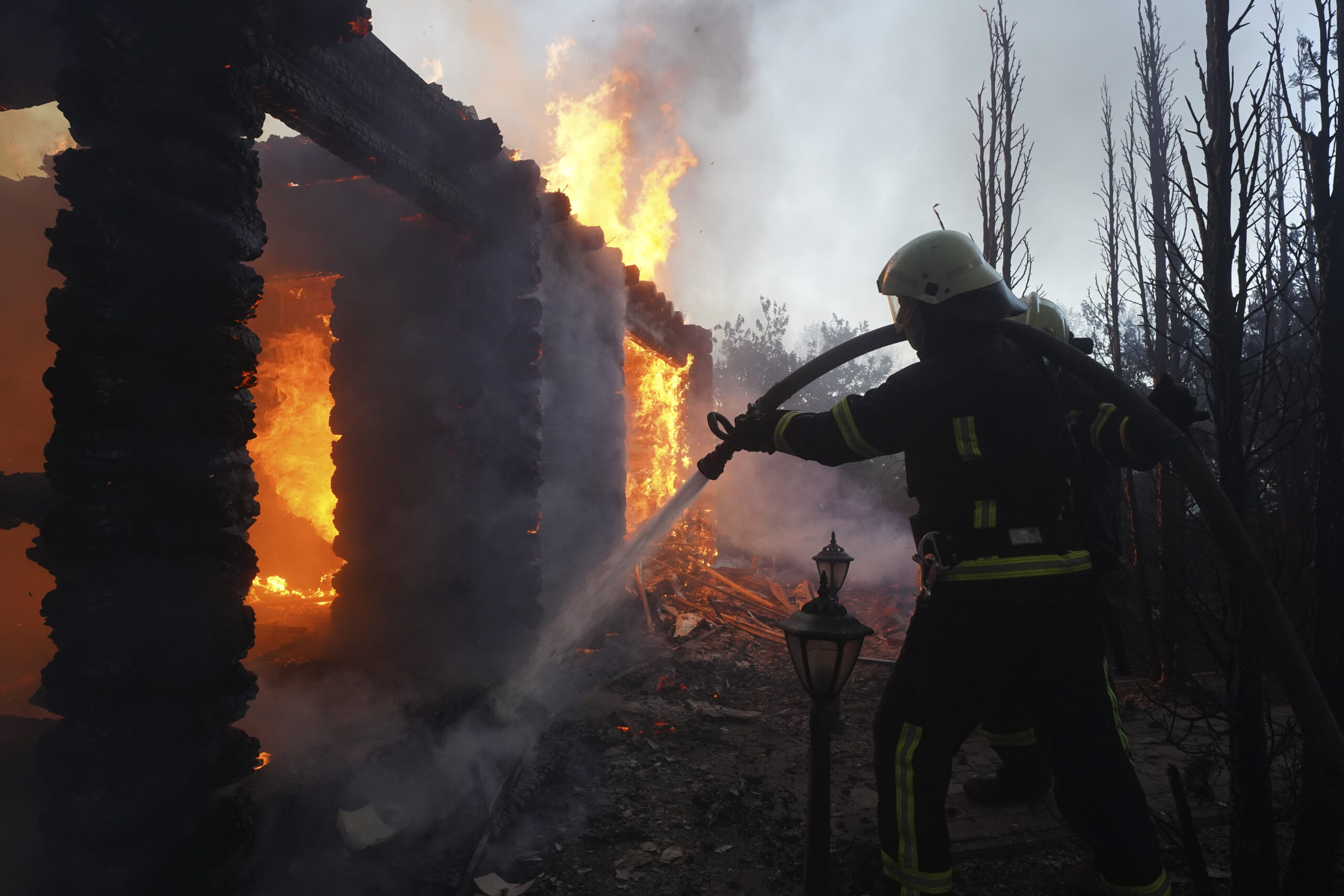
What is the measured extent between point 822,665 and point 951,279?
5.95ft

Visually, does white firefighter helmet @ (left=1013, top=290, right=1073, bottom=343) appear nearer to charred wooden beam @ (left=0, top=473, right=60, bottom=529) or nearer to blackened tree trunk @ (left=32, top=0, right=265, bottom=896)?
blackened tree trunk @ (left=32, top=0, right=265, bottom=896)

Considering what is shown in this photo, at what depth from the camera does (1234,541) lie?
2395 millimetres

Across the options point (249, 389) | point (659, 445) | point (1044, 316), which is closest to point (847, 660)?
point (1044, 316)

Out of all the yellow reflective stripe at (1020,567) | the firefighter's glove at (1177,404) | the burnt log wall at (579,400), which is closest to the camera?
the yellow reflective stripe at (1020,567)

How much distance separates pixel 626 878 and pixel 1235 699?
2946 millimetres

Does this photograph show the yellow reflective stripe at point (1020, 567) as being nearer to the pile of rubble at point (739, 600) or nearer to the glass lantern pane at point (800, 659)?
the glass lantern pane at point (800, 659)

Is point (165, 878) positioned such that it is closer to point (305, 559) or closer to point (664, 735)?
point (664, 735)

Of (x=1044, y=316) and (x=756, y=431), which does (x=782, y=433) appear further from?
(x=1044, y=316)

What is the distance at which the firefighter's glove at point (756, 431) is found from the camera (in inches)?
120

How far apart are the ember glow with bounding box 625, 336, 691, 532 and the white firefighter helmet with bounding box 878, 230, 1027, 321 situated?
768cm

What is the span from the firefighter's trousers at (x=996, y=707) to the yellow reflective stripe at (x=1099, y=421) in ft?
2.21

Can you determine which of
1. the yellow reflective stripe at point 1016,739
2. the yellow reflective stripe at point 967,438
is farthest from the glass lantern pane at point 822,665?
the yellow reflective stripe at point 1016,739

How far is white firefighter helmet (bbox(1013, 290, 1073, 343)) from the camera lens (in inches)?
156

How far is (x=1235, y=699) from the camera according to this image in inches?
103
